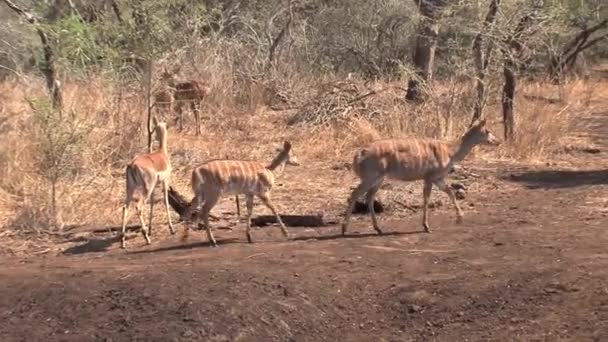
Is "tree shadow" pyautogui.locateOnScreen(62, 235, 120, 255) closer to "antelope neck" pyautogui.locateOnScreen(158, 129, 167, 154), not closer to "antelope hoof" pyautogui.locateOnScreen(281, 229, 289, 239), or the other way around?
"antelope neck" pyautogui.locateOnScreen(158, 129, 167, 154)

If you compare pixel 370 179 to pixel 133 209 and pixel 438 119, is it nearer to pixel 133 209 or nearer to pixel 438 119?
pixel 133 209

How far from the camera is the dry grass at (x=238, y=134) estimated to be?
12094 millimetres

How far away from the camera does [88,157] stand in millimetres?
12773

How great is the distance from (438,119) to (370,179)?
5.66 meters

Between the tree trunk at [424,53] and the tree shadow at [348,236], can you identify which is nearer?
the tree shadow at [348,236]

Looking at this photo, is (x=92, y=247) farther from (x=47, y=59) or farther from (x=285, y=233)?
(x=47, y=59)

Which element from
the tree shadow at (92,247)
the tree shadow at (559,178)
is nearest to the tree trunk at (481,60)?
the tree shadow at (559,178)

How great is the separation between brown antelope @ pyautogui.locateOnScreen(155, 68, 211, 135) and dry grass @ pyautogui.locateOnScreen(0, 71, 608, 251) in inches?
16.0

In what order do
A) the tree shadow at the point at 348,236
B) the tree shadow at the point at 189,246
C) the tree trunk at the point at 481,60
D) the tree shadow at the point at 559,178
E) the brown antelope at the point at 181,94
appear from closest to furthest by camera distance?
the tree shadow at the point at 189,246
the tree shadow at the point at 348,236
the tree shadow at the point at 559,178
the tree trunk at the point at 481,60
the brown antelope at the point at 181,94

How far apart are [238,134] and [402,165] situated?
7.38 meters

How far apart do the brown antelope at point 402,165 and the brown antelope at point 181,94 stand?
21.0ft

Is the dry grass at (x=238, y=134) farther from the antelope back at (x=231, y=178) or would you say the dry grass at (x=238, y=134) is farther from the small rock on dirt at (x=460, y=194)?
the antelope back at (x=231, y=178)

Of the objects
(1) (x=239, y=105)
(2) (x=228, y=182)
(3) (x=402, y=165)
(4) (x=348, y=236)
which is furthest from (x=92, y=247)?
(1) (x=239, y=105)

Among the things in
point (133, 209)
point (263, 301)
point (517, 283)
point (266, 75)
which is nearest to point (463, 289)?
point (517, 283)
